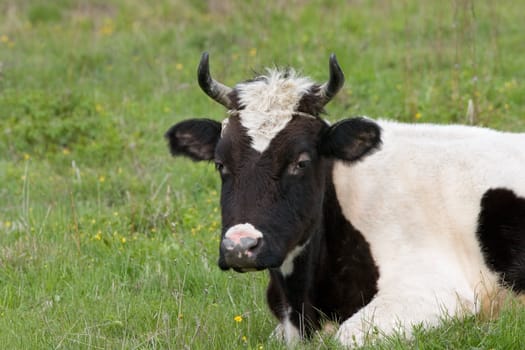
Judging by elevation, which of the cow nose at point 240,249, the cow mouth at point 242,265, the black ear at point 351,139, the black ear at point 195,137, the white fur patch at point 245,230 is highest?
the black ear at point 351,139

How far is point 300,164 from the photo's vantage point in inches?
236

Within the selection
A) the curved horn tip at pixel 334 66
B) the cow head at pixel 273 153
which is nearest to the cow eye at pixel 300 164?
the cow head at pixel 273 153

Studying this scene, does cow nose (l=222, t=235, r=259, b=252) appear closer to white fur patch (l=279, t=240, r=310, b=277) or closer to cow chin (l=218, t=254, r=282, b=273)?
cow chin (l=218, t=254, r=282, b=273)

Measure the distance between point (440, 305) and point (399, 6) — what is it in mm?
10938

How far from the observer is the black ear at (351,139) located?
6164mm

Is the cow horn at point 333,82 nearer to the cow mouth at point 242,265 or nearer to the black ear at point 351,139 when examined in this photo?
the black ear at point 351,139

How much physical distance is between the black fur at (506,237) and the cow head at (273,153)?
35.3 inches

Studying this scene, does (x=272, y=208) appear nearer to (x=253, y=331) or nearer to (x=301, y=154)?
(x=301, y=154)

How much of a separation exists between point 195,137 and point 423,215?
5.11 feet

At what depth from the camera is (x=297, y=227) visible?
234 inches

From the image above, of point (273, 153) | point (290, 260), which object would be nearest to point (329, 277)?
point (290, 260)

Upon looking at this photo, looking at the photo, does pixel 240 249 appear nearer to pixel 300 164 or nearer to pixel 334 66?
pixel 300 164

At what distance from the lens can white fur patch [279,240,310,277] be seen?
6.25 meters

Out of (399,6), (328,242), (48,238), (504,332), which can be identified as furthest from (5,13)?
(504,332)
